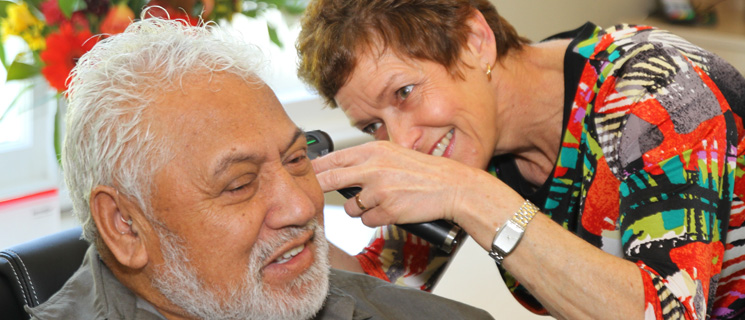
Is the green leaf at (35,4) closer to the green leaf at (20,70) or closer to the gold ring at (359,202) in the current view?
the green leaf at (20,70)

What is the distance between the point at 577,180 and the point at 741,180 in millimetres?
314

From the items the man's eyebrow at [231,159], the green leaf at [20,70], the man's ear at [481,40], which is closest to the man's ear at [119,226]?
the man's eyebrow at [231,159]

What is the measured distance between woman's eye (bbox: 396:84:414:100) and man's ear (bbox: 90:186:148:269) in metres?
0.61

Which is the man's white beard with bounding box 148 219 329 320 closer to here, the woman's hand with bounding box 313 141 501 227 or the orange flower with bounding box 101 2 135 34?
the woman's hand with bounding box 313 141 501 227

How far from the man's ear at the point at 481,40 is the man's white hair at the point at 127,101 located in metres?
0.52

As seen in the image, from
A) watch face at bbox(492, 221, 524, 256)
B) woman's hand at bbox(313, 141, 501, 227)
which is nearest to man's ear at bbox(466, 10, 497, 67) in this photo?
woman's hand at bbox(313, 141, 501, 227)

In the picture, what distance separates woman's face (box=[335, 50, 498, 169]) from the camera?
5.19ft

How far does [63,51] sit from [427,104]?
0.73 metres

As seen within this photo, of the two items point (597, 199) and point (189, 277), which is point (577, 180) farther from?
point (189, 277)

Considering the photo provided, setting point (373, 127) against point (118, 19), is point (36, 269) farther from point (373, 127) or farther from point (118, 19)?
point (373, 127)

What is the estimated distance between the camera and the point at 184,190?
3.97ft

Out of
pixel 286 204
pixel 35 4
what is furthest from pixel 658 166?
pixel 35 4

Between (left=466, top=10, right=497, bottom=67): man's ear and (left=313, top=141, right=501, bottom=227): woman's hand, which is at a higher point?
(left=466, top=10, right=497, bottom=67): man's ear

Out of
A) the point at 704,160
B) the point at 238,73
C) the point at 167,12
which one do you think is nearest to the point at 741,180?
the point at 704,160
